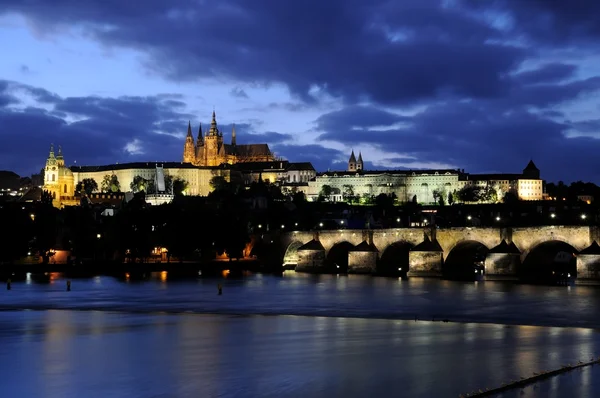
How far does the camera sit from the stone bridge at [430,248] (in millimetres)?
58531

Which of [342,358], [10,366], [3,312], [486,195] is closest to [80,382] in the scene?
[10,366]

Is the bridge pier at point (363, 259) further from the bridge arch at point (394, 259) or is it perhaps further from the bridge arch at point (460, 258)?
the bridge arch at point (460, 258)

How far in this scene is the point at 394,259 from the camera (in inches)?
3142

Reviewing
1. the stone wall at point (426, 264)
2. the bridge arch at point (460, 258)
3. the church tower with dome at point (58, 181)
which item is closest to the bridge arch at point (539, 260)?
the bridge arch at point (460, 258)

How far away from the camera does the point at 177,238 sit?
8319 centimetres

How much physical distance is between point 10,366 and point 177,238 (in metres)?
56.3

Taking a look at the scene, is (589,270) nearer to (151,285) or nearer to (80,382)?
(151,285)

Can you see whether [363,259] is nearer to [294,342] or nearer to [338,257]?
[338,257]

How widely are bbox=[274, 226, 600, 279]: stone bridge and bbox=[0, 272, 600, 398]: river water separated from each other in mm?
6390

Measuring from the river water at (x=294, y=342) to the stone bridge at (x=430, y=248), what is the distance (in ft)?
21.0

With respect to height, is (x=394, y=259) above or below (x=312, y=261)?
above

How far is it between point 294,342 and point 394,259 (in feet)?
160

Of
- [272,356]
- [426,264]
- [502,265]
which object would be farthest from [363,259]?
[272,356]

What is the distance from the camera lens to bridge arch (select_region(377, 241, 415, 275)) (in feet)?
245
